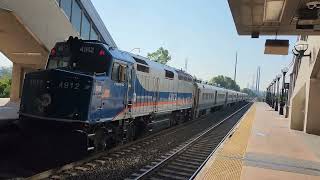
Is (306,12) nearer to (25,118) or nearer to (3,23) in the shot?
(25,118)

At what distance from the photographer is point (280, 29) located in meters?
15.7

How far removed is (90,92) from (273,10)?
604cm

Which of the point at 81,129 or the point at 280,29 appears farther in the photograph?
the point at 280,29

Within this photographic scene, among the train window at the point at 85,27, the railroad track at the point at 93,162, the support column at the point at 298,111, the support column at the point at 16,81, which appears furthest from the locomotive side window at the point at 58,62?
the support column at the point at 16,81

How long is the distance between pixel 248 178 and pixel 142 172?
9.81 feet

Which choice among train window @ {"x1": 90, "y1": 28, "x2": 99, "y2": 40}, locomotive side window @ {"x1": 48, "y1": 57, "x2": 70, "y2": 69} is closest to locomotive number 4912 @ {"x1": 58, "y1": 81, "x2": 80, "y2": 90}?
locomotive side window @ {"x1": 48, "y1": 57, "x2": 70, "y2": 69}

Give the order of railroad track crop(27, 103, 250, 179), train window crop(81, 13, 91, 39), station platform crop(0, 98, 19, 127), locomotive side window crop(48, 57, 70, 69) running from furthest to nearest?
train window crop(81, 13, 91, 39), station platform crop(0, 98, 19, 127), locomotive side window crop(48, 57, 70, 69), railroad track crop(27, 103, 250, 179)

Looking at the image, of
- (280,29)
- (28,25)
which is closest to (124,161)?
(280,29)

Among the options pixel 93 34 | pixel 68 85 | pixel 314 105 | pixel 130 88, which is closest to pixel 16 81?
pixel 93 34

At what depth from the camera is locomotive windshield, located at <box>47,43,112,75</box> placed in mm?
13742

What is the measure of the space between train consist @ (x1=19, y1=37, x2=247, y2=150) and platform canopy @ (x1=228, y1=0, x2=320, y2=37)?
4.30 m

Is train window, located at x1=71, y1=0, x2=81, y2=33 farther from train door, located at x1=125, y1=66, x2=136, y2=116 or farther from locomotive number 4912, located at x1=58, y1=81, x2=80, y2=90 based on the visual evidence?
locomotive number 4912, located at x1=58, y1=81, x2=80, y2=90

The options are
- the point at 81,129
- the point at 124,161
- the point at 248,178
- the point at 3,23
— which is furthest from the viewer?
the point at 3,23

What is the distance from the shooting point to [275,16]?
45.1 ft
